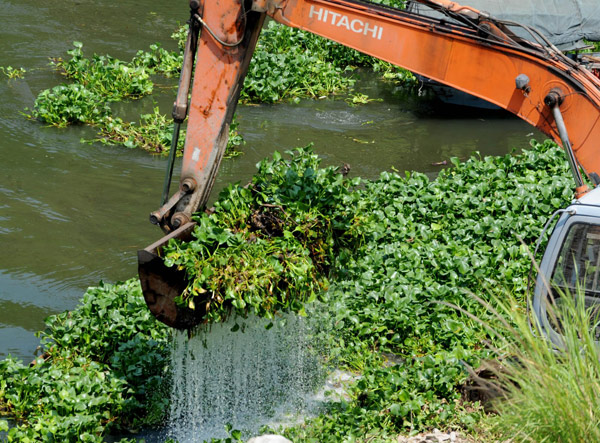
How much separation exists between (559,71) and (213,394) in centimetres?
389

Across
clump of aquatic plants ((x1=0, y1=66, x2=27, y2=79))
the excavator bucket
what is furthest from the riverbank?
clump of aquatic plants ((x1=0, y1=66, x2=27, y2=79))

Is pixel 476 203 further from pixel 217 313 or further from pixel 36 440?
pixel 36 440

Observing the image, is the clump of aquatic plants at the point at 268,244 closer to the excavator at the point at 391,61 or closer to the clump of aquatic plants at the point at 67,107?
the excavator at the point at 391,61

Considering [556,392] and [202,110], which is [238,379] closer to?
[202,110]

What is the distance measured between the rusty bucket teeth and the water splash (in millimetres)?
315

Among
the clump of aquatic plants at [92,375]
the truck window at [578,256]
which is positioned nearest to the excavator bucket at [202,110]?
the clump of aquatic plants at [92,375]

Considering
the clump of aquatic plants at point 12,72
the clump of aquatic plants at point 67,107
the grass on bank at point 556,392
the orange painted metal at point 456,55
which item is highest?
the orange painted metal at point 456,55

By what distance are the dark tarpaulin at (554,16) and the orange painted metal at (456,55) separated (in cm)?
836

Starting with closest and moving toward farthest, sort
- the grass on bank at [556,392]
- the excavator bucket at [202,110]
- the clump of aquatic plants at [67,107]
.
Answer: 1. the grass on bank at [556,392]
2. the excavator bucket at [202,110]
3. the clump of aquatic plants at [67,107]

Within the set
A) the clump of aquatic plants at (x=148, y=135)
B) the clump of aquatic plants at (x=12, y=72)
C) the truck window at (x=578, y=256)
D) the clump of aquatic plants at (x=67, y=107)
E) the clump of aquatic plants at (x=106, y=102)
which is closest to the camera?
Result: the truck window at (x=578, y=256)

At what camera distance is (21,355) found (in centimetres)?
740

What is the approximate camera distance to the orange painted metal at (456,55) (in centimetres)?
605

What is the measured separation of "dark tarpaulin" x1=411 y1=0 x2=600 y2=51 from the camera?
14.3 m

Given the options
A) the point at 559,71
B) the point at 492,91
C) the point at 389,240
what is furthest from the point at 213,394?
the point at 559,71
